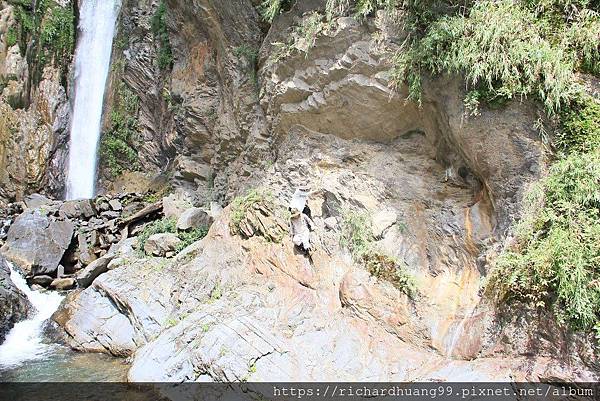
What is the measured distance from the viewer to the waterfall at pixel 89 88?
17.8m

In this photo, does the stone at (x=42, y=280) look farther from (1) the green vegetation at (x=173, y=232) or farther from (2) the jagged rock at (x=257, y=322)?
(1) the green vegetation at (x=173, y=232)

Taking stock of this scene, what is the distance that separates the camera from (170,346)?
24.4 feet

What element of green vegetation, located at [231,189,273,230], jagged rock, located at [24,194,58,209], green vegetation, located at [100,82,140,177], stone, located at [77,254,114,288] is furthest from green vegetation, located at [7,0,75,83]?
green vegetation, located at [231,189,273,230]

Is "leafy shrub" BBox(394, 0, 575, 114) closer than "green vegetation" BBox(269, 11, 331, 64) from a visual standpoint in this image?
Yes

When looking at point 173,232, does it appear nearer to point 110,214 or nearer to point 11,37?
point 110,214

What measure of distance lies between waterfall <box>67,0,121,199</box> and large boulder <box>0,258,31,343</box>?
24.9ft

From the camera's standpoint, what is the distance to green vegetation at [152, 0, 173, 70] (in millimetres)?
15341

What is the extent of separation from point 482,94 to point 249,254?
4.83 meters

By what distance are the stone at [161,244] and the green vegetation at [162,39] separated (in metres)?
7.15

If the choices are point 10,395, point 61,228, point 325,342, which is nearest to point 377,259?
point 325,342

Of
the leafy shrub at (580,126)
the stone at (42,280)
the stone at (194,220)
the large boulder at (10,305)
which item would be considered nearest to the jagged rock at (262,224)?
the stone at (194,220)

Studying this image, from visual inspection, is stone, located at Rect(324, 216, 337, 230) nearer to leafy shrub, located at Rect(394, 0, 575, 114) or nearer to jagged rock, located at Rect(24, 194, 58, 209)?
leafy shrub, located at Rect(394, 0, 575, 114)

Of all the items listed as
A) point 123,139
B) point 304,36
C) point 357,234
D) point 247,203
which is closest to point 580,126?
point 357,234

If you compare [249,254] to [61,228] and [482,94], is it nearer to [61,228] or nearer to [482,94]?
[482,94]
